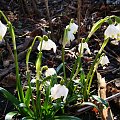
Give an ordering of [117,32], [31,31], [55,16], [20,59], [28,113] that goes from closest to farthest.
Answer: [117,32]
[28,113]
[20,59]
[31,31]
[55,16]

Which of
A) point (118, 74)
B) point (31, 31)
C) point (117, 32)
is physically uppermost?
point (117, 32)

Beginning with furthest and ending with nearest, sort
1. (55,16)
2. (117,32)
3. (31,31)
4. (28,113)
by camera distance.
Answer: (55,16) → (31,31) → (28,113) → (117,32)

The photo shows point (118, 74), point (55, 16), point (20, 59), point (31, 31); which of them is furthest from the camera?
point (55, 16)

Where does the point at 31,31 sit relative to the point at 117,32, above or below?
below

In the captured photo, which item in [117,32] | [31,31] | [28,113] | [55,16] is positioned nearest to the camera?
[117,32]

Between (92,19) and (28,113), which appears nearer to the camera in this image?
(28,113)

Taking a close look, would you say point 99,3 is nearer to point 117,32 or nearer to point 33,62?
point 33,62

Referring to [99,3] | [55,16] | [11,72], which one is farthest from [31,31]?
[99,3]

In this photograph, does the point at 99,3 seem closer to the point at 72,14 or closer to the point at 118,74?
the point at 72,14

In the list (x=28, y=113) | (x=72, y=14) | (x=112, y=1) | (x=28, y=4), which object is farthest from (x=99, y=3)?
(x=28, y=113)
